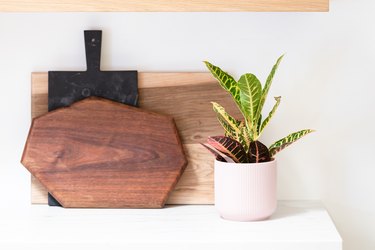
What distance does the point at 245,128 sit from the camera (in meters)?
1.31

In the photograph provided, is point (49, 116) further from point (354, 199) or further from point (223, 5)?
point (354, 199)

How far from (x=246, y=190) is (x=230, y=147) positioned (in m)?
0.10

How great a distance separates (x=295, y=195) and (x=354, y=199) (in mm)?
148

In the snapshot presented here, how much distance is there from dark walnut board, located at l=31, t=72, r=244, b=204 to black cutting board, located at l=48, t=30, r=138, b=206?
0.9 inches

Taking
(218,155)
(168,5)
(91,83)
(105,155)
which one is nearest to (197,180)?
(218,155)

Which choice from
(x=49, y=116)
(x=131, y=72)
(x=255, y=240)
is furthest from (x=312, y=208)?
(x=49, y=116)

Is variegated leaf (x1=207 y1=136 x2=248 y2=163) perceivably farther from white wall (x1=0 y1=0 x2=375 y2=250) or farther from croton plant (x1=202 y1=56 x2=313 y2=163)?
white wall (x1=0 y1=0 x2=375 y2=250)

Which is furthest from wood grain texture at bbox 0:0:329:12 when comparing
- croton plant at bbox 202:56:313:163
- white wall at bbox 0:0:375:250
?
white wall at bbox 0:0:375:250

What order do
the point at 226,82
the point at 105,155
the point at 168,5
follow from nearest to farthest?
1. the point at 168,5
2. the point at 226,82
3. the point at 105,155

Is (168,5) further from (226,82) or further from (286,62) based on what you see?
(286,62)

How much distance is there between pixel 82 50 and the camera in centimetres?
146

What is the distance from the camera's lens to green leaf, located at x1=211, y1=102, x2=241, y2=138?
129 cm

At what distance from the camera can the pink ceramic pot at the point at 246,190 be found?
1.26 meters

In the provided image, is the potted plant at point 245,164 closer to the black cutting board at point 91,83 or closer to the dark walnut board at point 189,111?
the dark walnut board at point 189,111
